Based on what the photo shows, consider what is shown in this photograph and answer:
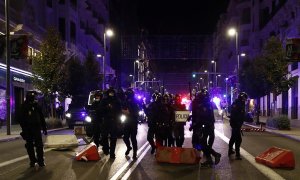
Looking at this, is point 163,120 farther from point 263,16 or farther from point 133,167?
point 263,16

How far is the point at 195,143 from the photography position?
504 inches

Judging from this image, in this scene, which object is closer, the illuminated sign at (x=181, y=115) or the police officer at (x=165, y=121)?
the police officer at (x=165, y=121)

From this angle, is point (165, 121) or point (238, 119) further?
point (165, 121)

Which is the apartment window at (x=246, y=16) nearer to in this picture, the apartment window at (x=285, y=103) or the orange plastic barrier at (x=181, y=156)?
the apartment window at (x=285, y=103)

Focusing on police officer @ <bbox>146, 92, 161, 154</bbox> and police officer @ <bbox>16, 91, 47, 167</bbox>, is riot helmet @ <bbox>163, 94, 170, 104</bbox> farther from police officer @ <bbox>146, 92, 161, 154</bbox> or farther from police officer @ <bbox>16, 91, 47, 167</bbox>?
police officer @ <bbox>16, 91, 47, 167</bbox>

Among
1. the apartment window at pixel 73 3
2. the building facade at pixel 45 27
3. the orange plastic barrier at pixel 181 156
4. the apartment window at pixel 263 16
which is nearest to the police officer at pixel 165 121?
the orange plastic barrier at pixel 181 156

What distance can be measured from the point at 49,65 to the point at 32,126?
73.3 ft

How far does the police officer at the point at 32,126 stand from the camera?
39.0 ft

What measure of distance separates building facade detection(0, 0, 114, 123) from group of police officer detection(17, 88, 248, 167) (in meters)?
16.2

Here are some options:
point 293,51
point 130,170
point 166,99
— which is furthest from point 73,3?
point 130,170

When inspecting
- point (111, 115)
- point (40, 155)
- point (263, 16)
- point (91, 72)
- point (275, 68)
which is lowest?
point (40, 155)

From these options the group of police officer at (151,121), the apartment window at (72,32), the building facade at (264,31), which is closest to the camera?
the group of police officer at (151,121)

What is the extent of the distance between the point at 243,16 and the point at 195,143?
7380 centimetres

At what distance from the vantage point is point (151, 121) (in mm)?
14102
